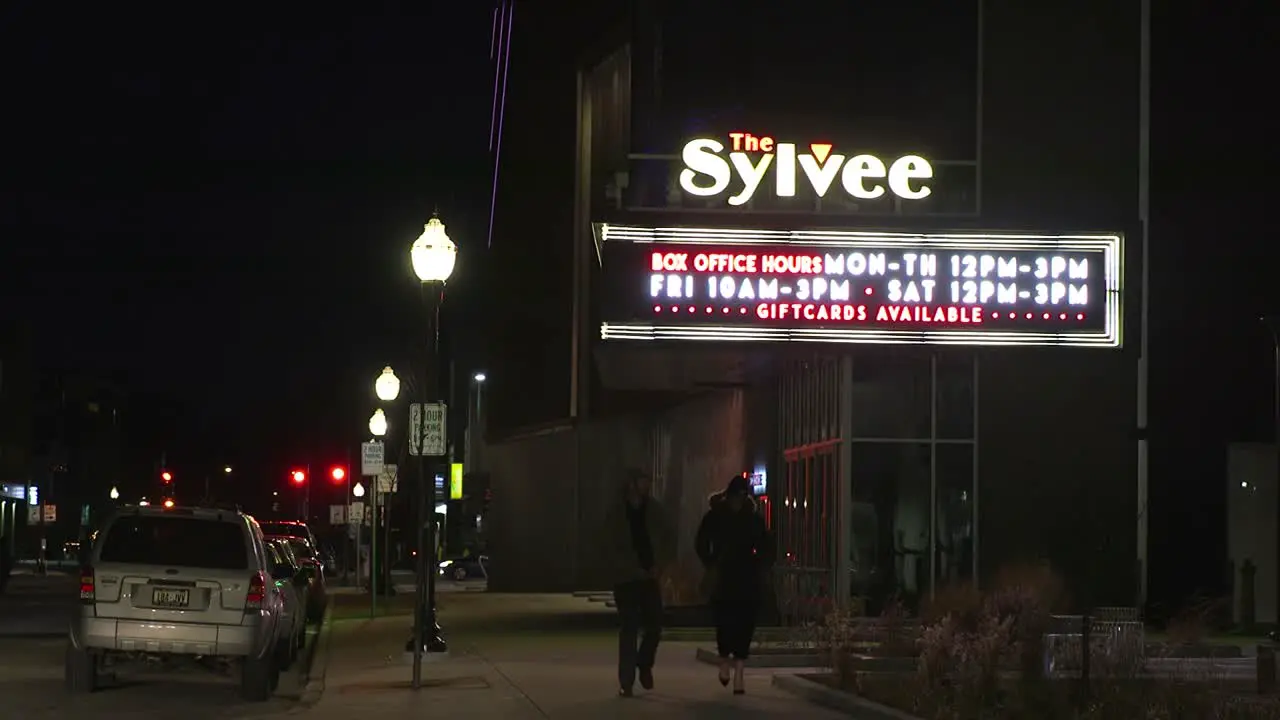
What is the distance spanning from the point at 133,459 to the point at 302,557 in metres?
95.8

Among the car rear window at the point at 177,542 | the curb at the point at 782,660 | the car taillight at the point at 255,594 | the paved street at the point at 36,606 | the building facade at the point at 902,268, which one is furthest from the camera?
the paved street at the point at 36,606

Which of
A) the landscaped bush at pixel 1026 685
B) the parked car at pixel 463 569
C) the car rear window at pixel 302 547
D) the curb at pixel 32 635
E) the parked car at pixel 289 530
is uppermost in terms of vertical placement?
the parked car at pixel 289 530

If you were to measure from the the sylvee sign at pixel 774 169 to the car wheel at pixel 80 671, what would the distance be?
9957 mm

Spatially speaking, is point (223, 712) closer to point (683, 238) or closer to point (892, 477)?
point (683, 238)

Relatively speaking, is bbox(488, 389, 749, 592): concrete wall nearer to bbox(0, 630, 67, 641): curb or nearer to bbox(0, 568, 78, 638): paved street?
bbox(0, 568, 78, 638): paved street

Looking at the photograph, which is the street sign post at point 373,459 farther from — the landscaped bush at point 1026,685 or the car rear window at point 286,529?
the landscaped bush at point 1026,685

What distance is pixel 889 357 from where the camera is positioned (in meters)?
24.9

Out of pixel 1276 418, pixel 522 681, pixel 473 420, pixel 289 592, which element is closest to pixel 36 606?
pixel 289 592

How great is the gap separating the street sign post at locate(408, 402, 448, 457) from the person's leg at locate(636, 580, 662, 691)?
4228 millimetres

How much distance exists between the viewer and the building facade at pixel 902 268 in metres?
22.3

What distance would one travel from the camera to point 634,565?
15.3m

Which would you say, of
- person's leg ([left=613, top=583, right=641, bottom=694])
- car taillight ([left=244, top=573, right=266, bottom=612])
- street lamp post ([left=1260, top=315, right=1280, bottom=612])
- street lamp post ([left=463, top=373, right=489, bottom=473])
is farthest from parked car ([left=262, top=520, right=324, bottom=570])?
street lamp post ([left=463, top=373, right=489, bottom=473])

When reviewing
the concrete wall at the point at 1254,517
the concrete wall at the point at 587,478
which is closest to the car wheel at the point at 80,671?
the concrete wall at the point at 1254,517

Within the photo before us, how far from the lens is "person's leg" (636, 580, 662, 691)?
15453 mm
